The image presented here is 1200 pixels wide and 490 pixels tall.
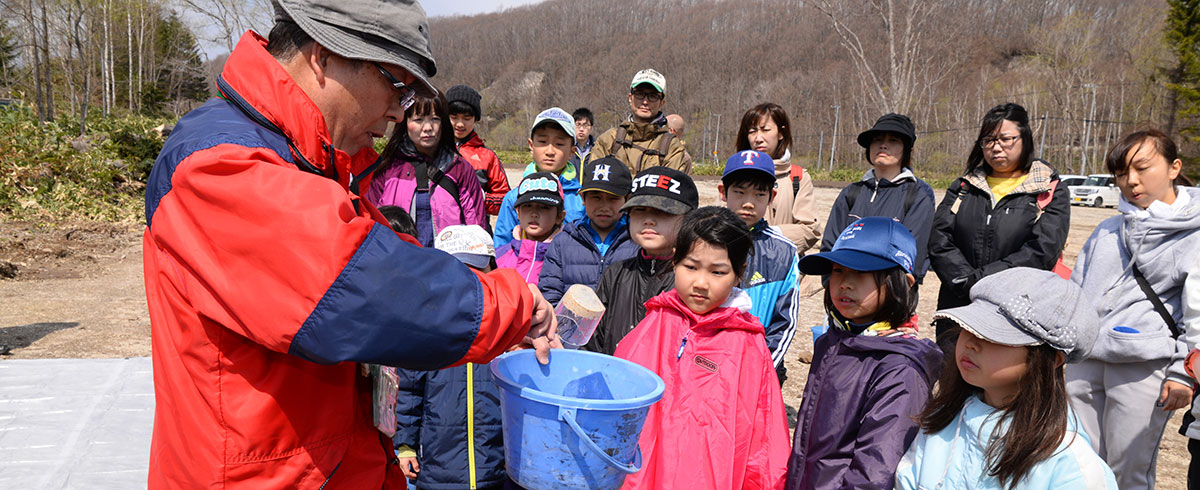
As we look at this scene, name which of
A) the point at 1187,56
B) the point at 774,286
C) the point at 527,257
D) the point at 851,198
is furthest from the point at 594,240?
the point at 1187,56

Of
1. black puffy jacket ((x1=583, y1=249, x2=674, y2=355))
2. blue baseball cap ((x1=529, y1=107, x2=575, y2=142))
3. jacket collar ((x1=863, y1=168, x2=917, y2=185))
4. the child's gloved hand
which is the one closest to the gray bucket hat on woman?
black puffy jacket ((x1=583, y1=249, x2=674, y2=355))

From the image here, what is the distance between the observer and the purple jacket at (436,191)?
A: 15.6 ft

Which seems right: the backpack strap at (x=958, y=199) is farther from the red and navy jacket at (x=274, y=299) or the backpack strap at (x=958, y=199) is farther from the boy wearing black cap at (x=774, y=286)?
the red and navy jacket at (x=274, y=299)

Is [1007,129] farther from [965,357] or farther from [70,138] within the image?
[70,138]

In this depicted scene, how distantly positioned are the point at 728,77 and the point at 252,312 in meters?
103

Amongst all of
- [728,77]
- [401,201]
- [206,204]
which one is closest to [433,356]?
[206,204]

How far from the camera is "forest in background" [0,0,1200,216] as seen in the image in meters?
15.0

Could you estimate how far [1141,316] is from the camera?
3291 millimetres

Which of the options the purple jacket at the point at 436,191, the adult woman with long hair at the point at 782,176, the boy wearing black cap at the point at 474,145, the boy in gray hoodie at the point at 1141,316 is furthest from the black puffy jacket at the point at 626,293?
the boy wearing black cap at the point at 474,145

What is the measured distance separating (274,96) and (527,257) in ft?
9.22

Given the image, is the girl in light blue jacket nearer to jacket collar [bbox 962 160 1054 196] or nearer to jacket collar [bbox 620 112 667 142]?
jacket collar [bbox 962 160 1054 196]

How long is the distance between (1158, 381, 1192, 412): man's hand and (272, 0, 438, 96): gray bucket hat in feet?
11.1

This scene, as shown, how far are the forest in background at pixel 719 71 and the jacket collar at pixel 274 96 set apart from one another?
5326 millimetres

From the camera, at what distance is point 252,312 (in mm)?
1251
